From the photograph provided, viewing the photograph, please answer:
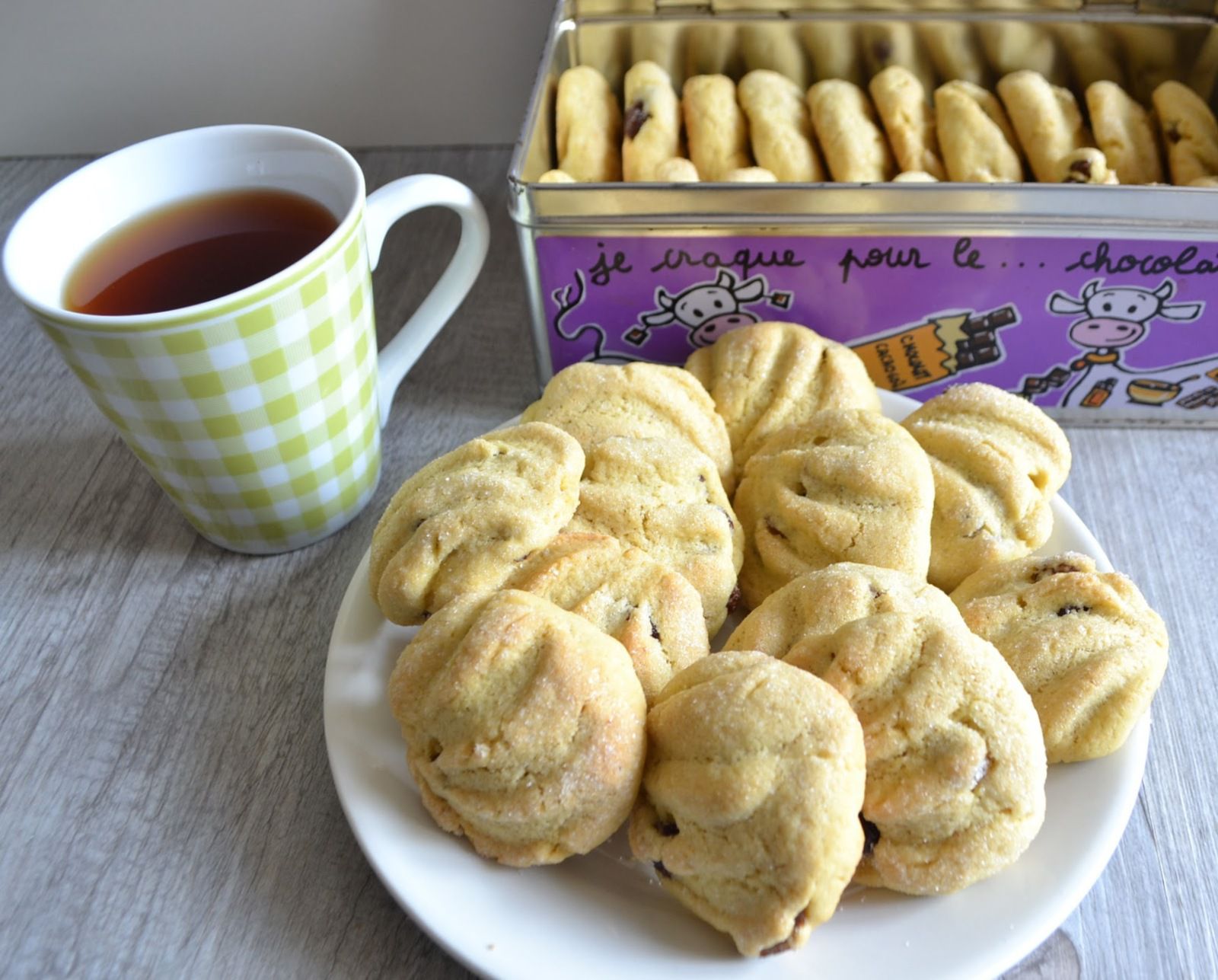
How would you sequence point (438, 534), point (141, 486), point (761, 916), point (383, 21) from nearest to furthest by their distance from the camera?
point (761, 916), point (438, 534), point (141, 486), point (383, 21)

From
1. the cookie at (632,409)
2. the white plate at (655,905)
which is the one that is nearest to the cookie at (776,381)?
the cookie at (632,409)

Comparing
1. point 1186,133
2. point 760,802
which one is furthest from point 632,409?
point 1186,133

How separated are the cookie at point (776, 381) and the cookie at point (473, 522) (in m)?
0.20

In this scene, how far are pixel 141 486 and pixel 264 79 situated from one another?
0.64m

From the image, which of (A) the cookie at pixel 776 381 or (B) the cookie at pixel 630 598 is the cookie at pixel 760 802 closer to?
(B) the cookie at pixel 630 598

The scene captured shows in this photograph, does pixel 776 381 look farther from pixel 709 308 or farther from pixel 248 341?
pixel 248 341

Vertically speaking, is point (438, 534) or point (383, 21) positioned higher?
point (383, 21)

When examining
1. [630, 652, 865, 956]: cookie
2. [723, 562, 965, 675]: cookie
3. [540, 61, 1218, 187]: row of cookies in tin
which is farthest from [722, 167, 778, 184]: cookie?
[630, 652, 865, 956]: cookie

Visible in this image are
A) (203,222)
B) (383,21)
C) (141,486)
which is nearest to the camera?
(203,222)

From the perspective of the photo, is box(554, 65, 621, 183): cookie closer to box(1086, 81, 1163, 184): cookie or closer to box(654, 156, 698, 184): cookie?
box(654, 156, 698, 184): cookie

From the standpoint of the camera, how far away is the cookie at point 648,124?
3.64 ft

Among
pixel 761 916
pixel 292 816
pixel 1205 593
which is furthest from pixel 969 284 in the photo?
pixel 292 816

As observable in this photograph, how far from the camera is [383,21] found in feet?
4.28

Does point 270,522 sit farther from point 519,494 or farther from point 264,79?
point 264,79
